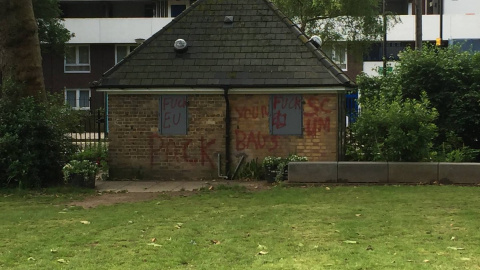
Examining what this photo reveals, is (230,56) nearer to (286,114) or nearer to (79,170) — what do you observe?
(286,114)

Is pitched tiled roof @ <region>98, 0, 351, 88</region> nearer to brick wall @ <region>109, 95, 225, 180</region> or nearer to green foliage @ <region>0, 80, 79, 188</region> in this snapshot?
brick wall @ <region>109, 95, 225, 180</region>

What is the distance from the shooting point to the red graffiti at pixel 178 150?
1441 centimetres

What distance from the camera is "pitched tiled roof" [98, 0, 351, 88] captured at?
555 inches

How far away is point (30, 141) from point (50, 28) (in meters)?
22.5

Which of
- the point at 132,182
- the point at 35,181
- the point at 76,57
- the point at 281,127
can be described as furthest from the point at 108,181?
the point at 76,57

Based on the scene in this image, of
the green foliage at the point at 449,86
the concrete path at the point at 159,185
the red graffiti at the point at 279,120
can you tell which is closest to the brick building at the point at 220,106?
the red graffiti at the point at 279,120

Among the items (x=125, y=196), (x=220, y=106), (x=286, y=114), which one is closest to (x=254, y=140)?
(x=286, y=114)

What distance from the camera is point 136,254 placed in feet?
21.3

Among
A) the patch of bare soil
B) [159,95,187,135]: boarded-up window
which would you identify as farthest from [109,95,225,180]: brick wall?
the patch of bare soil

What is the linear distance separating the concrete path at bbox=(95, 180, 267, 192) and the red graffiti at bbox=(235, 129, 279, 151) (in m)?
0.94

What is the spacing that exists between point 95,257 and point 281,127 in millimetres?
8283

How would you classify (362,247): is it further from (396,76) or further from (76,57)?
(76,57)

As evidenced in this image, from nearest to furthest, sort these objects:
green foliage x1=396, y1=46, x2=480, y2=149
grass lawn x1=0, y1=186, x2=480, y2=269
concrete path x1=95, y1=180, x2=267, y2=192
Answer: grass lawn x1=0, y1=186, x2=480, y2=269, concrete path x1=95, y1=180, x2=267, y2=192, green foliage x1=396, y1=46, x2=480, y2=149

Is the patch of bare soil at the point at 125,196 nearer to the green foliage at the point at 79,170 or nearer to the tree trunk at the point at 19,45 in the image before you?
the green foliage at the point at 79,170
